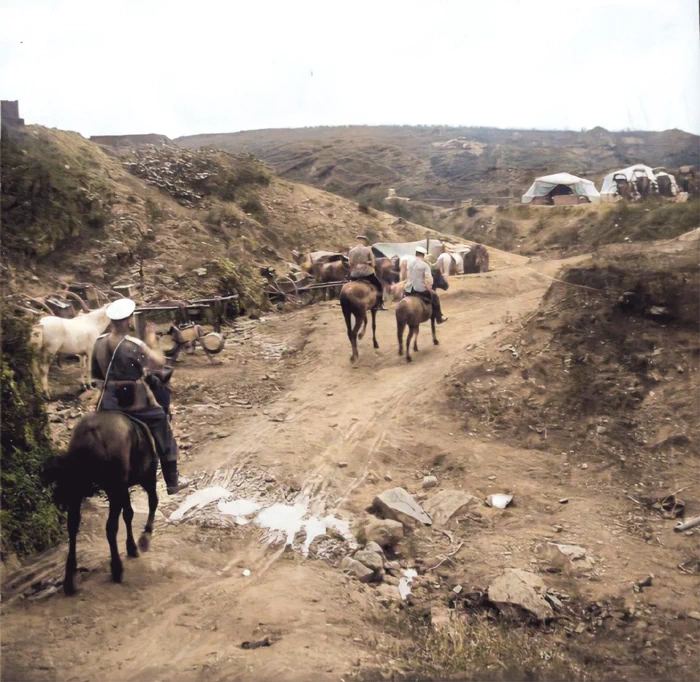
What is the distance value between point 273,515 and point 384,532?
810 millimetres

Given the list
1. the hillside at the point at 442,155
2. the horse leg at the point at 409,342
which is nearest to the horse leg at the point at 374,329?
the horse leg at the point at 409,342

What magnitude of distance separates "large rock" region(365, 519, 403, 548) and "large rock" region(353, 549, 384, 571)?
0.39ft

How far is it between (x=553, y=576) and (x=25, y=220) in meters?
4.67

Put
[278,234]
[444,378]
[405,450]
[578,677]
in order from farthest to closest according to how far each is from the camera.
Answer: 1. [278,234]
2. [444,378]
3. [405,450]
4. [578,677]

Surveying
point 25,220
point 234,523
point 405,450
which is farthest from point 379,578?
point 25,220

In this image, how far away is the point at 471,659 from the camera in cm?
396

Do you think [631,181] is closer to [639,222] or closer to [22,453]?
[639,222]

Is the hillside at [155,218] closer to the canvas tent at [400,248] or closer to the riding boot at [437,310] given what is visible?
the canvas tent at [400,248]

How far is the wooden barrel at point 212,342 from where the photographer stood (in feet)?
20.6

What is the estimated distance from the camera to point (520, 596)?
429 centimetres

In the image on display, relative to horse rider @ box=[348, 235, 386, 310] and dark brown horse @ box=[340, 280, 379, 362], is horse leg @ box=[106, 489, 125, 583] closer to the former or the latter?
dark brown horse @ box=[340, 280, 379, 362]

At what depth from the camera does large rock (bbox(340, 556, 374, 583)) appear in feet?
14.8

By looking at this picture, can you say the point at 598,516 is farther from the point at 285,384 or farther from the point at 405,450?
the point at 285,384

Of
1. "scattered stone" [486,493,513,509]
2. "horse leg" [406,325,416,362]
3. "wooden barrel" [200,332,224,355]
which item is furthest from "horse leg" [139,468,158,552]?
"horse leg" [406,325,416,362]
